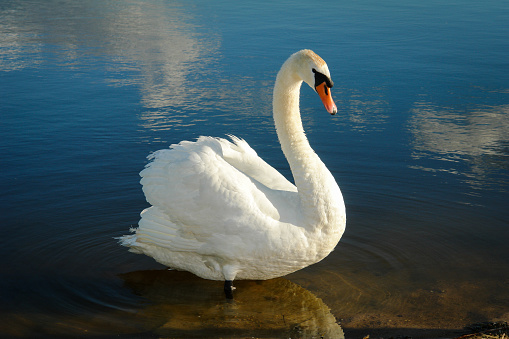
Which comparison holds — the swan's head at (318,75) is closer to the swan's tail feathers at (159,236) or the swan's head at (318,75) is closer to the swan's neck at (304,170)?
the swan's neck at (304,170)

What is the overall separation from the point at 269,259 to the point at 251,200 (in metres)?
0.56

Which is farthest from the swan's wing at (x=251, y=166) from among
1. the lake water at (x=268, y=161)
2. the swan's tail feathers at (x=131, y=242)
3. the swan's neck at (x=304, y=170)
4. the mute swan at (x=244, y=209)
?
the swan's tail feathers at (x=131, y=242)

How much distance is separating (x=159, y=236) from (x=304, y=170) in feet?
5.07

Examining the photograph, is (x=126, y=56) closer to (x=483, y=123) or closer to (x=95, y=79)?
(x=95, y=79)

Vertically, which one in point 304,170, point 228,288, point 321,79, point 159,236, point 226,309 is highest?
point 321,79

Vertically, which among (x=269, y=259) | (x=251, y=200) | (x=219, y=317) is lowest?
(x=219, y=317)

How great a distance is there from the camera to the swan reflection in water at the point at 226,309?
17.6ft

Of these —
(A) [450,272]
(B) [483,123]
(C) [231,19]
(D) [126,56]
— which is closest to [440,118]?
(B) [483,123]

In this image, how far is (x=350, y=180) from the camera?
868 cm

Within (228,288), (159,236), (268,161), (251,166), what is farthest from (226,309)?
(268,161)

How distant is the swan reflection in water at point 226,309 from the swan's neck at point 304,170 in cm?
84

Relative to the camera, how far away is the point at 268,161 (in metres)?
9.32

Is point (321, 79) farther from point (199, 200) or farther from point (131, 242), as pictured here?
point (131, 242)

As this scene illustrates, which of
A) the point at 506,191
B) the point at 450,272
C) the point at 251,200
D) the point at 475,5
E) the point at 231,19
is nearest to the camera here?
the point at 251,200
